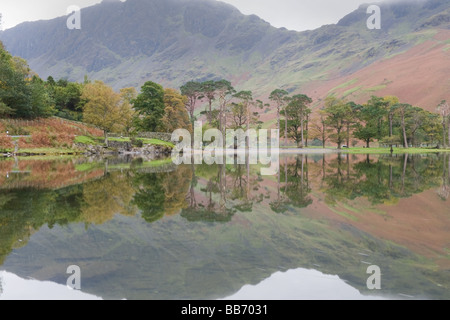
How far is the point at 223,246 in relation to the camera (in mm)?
6023

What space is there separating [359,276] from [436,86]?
16751cm

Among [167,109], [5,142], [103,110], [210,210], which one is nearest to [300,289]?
[210,210]

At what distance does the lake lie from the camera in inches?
170

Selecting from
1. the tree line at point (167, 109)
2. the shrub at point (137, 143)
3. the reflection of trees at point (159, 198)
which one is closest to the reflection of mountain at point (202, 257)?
the reflection of trees at point (159, 198)

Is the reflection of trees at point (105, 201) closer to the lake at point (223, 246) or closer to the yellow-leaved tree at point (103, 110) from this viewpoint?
the lake at point (223, 246)

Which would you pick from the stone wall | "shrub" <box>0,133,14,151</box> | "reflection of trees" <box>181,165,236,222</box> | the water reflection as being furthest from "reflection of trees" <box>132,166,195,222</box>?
the stone wall

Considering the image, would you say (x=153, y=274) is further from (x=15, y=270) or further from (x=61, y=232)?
(x=61, y=232)

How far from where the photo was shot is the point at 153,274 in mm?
4703

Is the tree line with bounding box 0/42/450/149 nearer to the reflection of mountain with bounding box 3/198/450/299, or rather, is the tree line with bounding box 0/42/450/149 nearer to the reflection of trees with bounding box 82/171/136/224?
the reflection of trees with bounding box 82/171/136/224

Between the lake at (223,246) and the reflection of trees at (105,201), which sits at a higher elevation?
the reflection of trees at (105,201)

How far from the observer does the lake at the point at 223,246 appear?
170 inches

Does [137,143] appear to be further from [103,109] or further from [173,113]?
[173,113]

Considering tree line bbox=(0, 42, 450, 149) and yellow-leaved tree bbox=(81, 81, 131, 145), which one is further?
yellow-leaved tree bbox=(81, 81, 131, 145)

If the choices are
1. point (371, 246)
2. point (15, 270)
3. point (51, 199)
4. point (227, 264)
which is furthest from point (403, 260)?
point (51, 199)
